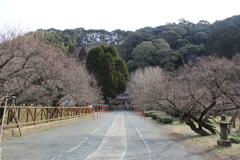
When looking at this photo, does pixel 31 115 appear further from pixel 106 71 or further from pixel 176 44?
pixel 176 44

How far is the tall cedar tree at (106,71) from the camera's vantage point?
160 ft

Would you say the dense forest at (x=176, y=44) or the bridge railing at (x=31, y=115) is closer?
the bridge railing at (x=31, y=115)

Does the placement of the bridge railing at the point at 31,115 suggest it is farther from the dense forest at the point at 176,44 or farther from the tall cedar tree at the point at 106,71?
the dense forest at the point at 176,44

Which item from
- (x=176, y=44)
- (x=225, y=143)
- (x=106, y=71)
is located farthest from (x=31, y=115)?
(x=176, y=44)

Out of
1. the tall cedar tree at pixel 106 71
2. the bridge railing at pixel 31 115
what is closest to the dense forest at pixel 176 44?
the tall cedar tree at pixel 106 71

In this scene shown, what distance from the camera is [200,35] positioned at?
73.7 m

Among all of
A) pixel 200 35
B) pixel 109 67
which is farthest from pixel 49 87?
pixel 200 35

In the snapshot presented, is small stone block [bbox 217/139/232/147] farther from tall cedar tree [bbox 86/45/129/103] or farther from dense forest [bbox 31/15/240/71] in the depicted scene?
tall cedar tree [bbox 86/45/129/103]

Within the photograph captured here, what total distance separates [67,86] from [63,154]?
37.0ft

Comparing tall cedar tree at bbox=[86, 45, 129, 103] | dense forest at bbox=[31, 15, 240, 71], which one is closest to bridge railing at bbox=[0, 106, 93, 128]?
tall cedar tree at bbox=[86, 45, 129, 103]

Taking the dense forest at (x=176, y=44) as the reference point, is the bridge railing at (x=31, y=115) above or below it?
below

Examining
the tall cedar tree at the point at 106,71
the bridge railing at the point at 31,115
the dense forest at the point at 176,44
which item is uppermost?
the dense forest at the point at 176,44

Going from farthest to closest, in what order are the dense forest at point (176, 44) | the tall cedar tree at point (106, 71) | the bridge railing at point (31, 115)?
1. the dense forest at point (176, 44)
2. the tall cedar tree at point (106, 71)
3. the bridge railing at point (31, 115)

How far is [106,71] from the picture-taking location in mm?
49281
